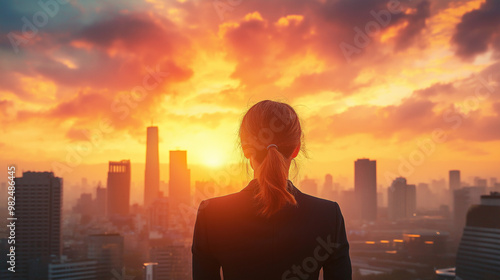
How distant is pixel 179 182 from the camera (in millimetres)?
39000

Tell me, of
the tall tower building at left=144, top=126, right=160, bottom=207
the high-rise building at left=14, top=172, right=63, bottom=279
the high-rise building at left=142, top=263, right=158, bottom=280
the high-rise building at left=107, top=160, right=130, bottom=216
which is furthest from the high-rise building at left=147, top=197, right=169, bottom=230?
the tall tower building at left=144, top=126, right=160, bottom=207

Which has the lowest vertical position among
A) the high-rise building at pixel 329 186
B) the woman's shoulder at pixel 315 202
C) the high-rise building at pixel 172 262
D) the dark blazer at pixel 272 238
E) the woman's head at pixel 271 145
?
the high-rise building at pixel 172 262

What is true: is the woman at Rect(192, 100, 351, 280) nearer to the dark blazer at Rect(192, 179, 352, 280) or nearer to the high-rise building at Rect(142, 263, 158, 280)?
the dark blazer at Rect(192, 179, 352, 280)

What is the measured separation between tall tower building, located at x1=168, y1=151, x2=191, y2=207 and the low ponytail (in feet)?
111

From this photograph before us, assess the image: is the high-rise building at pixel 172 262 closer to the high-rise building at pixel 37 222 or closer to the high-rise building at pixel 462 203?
the high-rise building at pixel 37 222

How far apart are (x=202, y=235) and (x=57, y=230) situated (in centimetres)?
1953

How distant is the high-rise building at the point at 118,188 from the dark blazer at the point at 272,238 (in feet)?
126

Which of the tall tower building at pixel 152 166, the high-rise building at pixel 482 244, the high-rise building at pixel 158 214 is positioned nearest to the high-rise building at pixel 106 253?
the high-rise building at pixel 158 214

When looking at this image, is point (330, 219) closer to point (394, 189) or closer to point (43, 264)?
point (43, 264)

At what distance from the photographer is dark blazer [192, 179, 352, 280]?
1059 mm

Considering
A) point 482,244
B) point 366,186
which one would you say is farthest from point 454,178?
point 482,244

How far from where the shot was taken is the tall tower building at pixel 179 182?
117ft

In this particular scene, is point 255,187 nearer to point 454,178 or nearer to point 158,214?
point 158,214

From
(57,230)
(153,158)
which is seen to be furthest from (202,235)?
(153,158)
